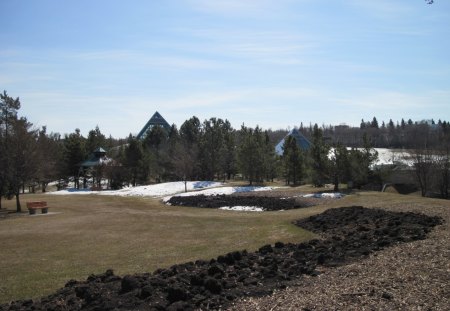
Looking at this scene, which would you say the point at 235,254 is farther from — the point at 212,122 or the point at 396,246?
the point at 212,122

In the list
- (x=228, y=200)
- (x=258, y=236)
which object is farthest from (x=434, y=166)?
(x=258, y=236)

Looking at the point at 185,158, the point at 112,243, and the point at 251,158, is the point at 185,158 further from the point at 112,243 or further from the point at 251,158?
the point at 112,243

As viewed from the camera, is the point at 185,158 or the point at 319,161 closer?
the point at 319,161

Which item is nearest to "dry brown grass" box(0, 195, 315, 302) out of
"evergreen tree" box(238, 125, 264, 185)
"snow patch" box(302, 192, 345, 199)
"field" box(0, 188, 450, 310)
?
"field" box(0, 188, 450, 310)

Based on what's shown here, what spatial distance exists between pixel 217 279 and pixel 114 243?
9621 millimetres

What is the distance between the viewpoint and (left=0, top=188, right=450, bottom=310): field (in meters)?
12.8

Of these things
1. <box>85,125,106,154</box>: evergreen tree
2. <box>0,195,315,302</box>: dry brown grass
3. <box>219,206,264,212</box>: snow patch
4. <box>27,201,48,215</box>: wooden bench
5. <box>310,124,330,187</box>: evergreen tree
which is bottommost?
<box>219,206,264,212</box>: snow patch

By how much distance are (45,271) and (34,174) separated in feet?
85.6

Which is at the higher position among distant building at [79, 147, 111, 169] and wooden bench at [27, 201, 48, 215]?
distant building at [79, 147, 111, 169]

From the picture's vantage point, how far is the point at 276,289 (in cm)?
916

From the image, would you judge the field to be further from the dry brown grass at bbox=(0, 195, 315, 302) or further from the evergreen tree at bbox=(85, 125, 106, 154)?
the evergreen tree at bbox=(85, 125, 106, 154)

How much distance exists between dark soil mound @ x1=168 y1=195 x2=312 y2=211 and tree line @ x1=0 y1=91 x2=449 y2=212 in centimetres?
721

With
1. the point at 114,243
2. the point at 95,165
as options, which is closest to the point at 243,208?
the point at 114,243

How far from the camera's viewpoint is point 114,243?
1802 cm
